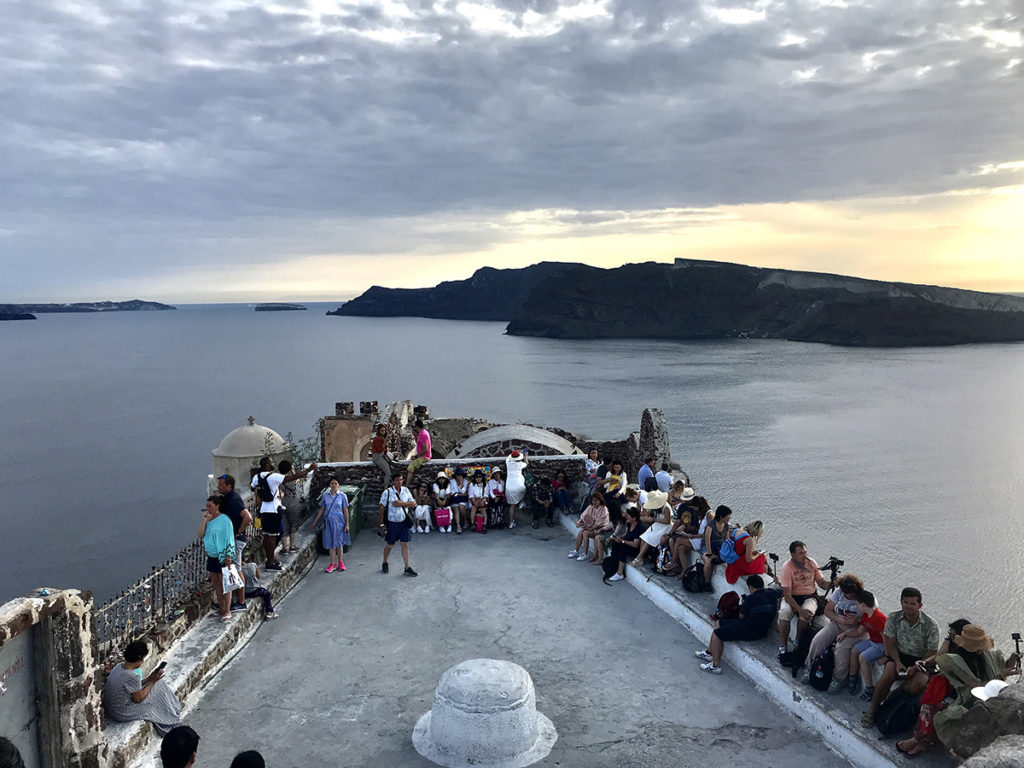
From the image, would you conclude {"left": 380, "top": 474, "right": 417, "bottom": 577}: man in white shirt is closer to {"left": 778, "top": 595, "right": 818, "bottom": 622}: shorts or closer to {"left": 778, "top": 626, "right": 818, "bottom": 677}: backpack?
{"left": 778, "top": 595, "right": 818, "bottom": 622}: shorts

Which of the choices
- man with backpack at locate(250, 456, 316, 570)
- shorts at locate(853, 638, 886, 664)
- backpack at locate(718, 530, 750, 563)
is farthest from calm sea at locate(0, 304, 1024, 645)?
shorts at locate(853, 638, 886, 664)

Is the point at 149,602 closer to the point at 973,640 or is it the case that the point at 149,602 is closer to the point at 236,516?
the point at 236,516

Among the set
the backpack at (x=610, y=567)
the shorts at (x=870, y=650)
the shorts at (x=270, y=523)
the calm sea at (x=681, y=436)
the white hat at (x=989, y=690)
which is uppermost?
the white hat at (x=989, y=690)

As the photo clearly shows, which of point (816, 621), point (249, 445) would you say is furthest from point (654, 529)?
point (249, 445)

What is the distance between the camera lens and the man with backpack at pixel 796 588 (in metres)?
7.72

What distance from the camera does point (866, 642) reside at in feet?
22.5

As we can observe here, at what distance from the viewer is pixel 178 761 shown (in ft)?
12.2

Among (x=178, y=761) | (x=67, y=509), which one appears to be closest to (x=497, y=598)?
(x=178, y=761)

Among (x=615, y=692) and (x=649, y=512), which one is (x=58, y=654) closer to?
(x=615, y=692)

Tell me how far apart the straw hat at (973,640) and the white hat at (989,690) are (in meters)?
0.28

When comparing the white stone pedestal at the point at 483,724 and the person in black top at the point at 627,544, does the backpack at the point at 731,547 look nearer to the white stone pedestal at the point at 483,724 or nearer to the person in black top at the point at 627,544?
the person in black top at the point at 627,544

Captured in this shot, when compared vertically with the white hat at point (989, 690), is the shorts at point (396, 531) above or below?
below

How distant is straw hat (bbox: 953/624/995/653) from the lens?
5699 mm

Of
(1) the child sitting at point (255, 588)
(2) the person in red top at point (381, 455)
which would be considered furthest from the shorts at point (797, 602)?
(2) the person in red top at point (381, 455)
